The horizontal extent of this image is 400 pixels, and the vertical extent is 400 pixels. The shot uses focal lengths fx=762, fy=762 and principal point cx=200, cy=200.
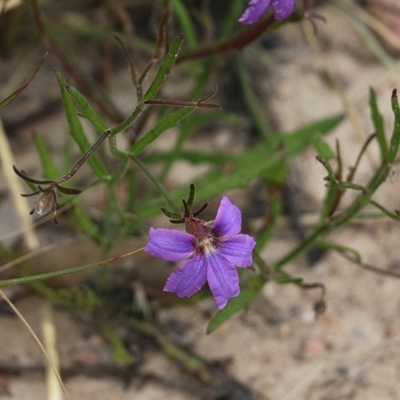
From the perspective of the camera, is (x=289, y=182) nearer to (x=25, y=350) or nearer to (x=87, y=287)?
Result: (x=87, y=287)

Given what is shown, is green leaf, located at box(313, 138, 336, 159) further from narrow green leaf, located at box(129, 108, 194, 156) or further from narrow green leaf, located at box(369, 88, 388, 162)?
narrow green leaf, located at box(129, 108, 194, 156)

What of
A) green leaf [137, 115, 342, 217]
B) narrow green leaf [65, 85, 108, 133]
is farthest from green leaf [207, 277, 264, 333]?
narrow green leaf [65, 85, 108, 133]

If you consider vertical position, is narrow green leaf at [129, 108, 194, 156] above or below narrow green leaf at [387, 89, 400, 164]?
above

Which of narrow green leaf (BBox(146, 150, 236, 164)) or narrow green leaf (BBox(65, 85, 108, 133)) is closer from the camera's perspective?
narrow green leaf (BBox(65, 85, 108, 133))

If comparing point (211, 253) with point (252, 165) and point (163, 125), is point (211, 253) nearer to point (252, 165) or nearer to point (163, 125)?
point (163, 125)

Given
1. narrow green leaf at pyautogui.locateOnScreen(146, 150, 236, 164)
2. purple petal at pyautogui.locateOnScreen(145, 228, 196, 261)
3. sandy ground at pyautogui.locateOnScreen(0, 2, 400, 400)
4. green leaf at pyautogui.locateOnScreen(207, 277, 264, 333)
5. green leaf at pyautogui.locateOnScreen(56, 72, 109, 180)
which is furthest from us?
narrow green leaf at pyautogui.locateOnScreen(146, 150, 236, 164)

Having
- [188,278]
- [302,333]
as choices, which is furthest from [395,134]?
[302,333]

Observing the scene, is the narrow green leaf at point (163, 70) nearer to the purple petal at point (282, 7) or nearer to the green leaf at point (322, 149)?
the purple petal at point (282, 7)
